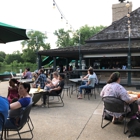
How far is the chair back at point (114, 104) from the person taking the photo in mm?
3443

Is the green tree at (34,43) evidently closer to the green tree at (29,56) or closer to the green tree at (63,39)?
the green tree at (29,56)

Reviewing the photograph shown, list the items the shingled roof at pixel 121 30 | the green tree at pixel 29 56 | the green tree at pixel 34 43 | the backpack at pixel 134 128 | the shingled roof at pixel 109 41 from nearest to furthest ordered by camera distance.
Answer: the backpack at pixel 134 128 → the shingled roof at pixel 109 41 → the shingled roof at pixel 121 30 → the green tree at pixel 29 56 → the green tree at pixel 34 43

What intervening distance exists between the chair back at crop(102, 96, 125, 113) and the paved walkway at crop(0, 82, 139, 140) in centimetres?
48

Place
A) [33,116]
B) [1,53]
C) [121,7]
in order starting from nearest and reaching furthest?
[33,116], [121,7], [1,53]

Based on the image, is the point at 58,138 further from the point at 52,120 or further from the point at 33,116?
the point at 33,116

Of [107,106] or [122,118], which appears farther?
[122,118]

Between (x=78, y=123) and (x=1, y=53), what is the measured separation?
86412mm

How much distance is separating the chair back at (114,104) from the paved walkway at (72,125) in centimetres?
48

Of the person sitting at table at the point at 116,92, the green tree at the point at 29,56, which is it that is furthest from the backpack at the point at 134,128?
the green tree at the point at 29,56

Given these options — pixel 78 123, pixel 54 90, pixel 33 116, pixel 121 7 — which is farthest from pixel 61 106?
pixel 121 7

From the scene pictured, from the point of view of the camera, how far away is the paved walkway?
338 cm

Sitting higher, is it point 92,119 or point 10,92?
point 10,92

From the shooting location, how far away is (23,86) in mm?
3270

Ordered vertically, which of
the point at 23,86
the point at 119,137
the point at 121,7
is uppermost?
the point at 121,7
